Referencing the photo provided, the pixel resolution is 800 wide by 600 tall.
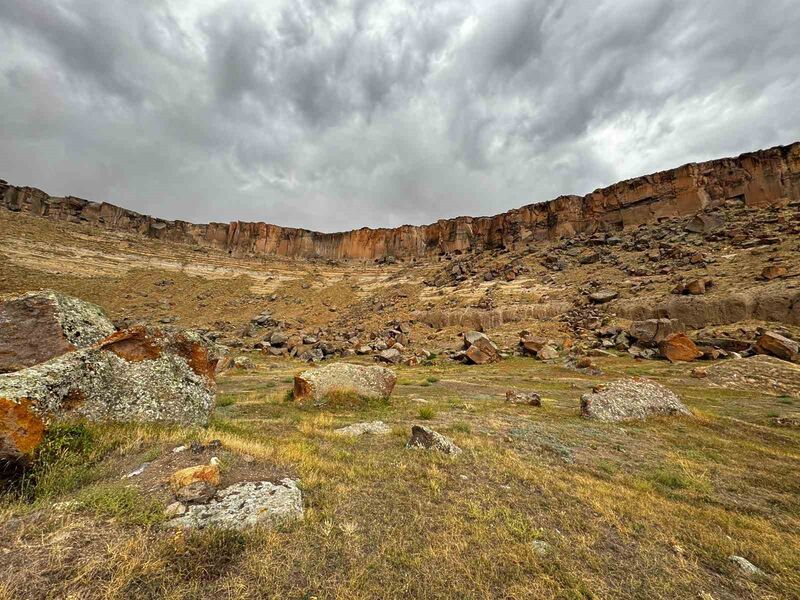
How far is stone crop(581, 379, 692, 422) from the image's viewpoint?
1050cm

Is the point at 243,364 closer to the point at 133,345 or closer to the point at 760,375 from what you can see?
the point at 133,345

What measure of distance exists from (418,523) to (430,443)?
2.59 meters

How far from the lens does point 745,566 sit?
3408 mm

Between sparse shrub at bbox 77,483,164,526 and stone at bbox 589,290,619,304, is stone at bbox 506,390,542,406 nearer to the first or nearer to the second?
sparse shrub at bbox 77,483,164,526

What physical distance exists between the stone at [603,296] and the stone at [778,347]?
45.6 feet

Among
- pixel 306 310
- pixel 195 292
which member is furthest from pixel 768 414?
pixel 195 292

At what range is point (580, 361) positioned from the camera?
22.3 m

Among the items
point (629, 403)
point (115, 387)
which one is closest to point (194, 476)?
point (115, 387)

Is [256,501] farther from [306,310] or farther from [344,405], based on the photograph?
[306,310]

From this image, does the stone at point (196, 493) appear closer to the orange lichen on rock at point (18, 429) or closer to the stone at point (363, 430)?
the orange lichen on rock at point (18, 429)

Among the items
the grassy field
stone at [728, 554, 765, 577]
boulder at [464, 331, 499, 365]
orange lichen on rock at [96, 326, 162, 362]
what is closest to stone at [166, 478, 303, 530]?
the grassy field

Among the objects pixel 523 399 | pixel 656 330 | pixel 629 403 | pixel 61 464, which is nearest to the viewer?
pixel 61 464

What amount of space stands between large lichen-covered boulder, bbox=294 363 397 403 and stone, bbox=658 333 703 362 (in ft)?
69.0

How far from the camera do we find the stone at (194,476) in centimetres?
354
